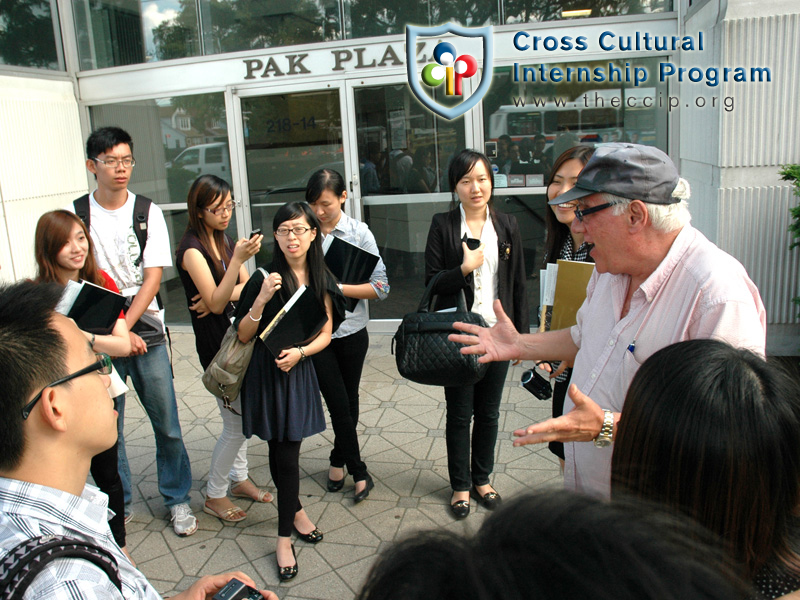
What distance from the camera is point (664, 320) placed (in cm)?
193

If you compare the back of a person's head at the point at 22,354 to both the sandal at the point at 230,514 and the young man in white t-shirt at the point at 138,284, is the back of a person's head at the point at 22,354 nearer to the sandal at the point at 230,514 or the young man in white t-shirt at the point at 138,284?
the young man in white t-shirt at the point at 138,284

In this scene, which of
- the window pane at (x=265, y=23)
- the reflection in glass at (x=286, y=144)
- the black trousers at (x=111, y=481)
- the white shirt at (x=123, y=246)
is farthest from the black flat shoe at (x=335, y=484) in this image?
the window pane at (x=265, y=23)

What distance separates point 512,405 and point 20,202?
17.7 ft

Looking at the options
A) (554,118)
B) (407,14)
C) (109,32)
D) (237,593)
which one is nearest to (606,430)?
(237,593)

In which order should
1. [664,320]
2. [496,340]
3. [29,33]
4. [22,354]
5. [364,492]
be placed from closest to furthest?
[22,354] < [664,320] < [496,340] < [364,492] < [29,33]

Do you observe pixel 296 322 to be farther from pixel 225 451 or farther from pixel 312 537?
pixel 312 537

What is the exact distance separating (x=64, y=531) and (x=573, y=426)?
120cm

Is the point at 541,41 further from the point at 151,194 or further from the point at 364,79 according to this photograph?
the point at 151,194

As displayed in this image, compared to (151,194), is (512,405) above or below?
below

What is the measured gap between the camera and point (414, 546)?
0.70 m

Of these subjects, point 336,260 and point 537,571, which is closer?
point 537,571

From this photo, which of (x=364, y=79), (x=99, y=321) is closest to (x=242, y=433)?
(x=99, y=321)

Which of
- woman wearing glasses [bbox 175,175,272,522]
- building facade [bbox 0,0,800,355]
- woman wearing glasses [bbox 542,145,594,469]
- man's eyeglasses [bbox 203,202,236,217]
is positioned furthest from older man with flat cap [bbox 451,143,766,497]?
building facade [bbox 0,0,800,355]

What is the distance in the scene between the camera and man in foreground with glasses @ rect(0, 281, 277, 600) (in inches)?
52.5
